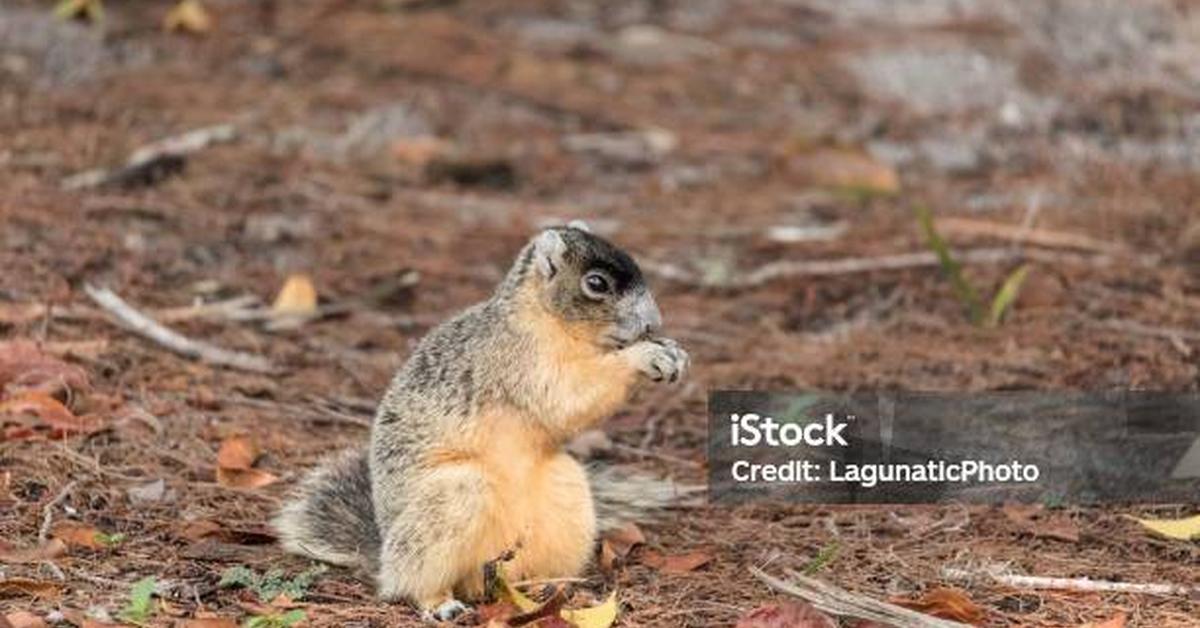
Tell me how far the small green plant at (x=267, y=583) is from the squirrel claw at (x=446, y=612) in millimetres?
263

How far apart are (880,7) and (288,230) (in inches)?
159

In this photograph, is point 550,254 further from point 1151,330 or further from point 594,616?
point 1151,330

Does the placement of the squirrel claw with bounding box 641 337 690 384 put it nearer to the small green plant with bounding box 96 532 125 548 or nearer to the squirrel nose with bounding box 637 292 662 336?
the squirrel nose with bounding box 637 292 662 336

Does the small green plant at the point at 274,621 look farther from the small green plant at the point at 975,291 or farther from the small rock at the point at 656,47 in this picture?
the small rock at the point at 656,47

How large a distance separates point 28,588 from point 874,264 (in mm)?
3464

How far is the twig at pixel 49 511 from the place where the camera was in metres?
4.07

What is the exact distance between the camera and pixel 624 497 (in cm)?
442

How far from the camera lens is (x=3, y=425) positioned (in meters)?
4.68

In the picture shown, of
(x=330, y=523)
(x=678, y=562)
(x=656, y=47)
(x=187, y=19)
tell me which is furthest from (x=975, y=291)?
(x=187, y=19)

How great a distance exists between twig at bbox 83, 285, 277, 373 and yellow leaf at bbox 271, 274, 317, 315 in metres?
0.43

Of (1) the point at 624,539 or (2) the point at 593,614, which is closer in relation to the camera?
(2) the point at 593,614

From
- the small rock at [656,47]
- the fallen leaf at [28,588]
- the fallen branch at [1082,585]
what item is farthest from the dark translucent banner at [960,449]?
the small rock at [656,47]

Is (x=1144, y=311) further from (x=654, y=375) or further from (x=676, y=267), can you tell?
(x=654, y=375)

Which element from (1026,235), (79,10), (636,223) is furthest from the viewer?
(79,10)
